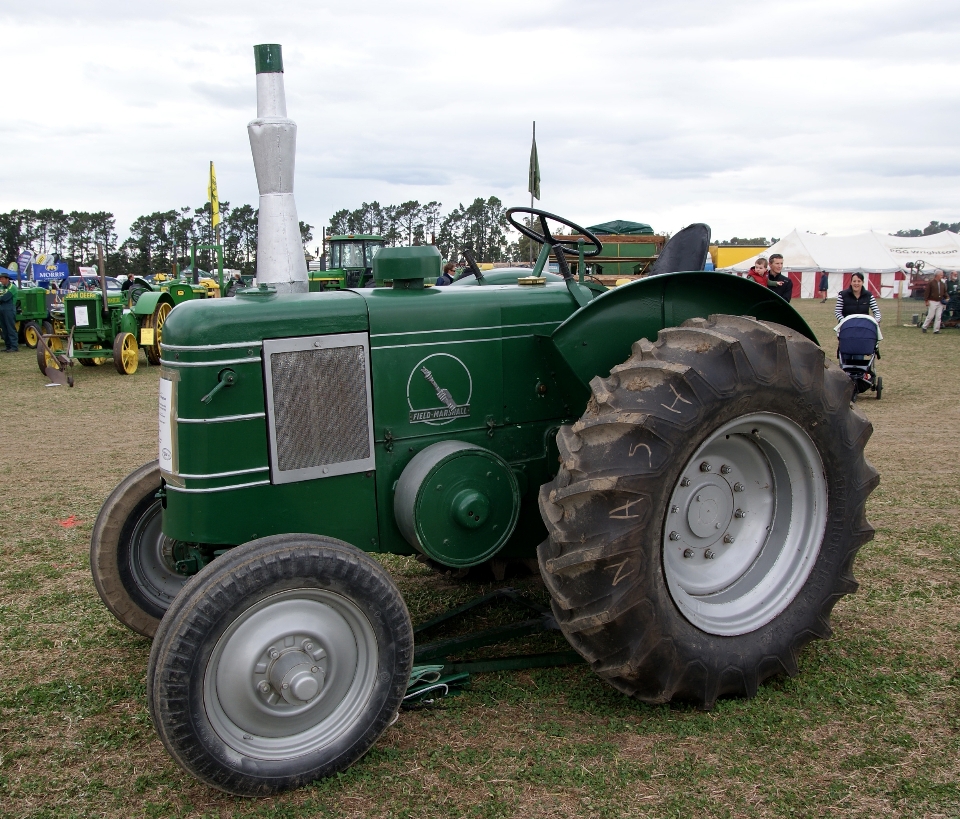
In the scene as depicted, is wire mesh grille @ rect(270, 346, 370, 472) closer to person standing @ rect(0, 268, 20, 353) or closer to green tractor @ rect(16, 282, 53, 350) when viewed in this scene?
green tractor @ rect(16, 282, 53, 350)

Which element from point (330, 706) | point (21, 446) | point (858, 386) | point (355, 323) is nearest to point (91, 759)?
point (330, 706)

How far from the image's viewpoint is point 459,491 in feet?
9.85

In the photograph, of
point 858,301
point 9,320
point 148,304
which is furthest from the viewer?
point 9,320

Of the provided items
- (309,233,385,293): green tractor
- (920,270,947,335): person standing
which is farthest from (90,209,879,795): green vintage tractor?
(920,270,947,335): person standing

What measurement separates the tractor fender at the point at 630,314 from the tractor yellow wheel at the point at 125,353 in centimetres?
1179

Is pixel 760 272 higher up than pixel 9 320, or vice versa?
pixel 760 272

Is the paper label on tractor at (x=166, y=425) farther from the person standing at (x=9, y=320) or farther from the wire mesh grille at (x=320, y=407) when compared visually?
the person standing at (x=9, y=320)

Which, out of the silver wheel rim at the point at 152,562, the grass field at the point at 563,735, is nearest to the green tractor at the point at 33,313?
the grass field at the point at 563,735

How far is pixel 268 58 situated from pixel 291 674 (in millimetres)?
2410


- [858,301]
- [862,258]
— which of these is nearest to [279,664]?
[858,301]

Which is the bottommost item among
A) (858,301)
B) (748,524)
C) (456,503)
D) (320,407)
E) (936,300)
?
(748,524)

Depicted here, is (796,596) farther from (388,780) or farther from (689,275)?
(388,780)

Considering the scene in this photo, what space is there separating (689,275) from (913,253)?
111 ft

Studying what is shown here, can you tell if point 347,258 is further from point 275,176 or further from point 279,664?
point 279,664
